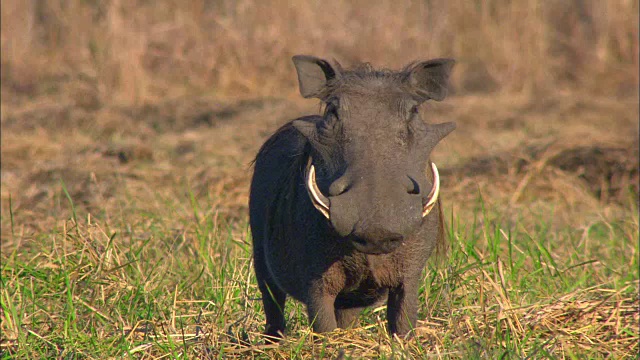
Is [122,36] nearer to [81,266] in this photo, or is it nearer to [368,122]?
[81,266]

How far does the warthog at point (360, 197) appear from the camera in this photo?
9.98ft

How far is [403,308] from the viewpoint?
11.6 feet

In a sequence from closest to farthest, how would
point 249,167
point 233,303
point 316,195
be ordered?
point 316,195, point 233,303, point 249,167

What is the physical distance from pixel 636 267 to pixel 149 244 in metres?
2.51

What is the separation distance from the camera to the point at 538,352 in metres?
3.56

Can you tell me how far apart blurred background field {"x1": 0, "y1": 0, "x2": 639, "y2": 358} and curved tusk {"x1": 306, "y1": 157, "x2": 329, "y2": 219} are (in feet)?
1.97

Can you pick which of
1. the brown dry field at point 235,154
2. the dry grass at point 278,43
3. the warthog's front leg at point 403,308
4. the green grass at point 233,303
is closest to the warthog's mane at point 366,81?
the warthog's front leg at point 403,308

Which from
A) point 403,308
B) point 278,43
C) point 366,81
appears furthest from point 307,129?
point 278,43

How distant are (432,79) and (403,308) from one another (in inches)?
32.7

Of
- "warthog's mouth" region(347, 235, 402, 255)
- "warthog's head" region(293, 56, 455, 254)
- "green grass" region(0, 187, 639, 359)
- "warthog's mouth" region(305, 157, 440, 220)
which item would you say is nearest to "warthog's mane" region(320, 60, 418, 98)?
"warthog's head" region(293, 56, 455, 254)

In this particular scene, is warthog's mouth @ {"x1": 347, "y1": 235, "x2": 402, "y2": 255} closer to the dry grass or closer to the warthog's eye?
the warthog's eye

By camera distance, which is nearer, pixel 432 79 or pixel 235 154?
A: pixel 432 79

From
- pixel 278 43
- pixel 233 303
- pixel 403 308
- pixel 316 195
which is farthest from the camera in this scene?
pixel 278 43

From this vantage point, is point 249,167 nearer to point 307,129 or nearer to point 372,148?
point 307,129
